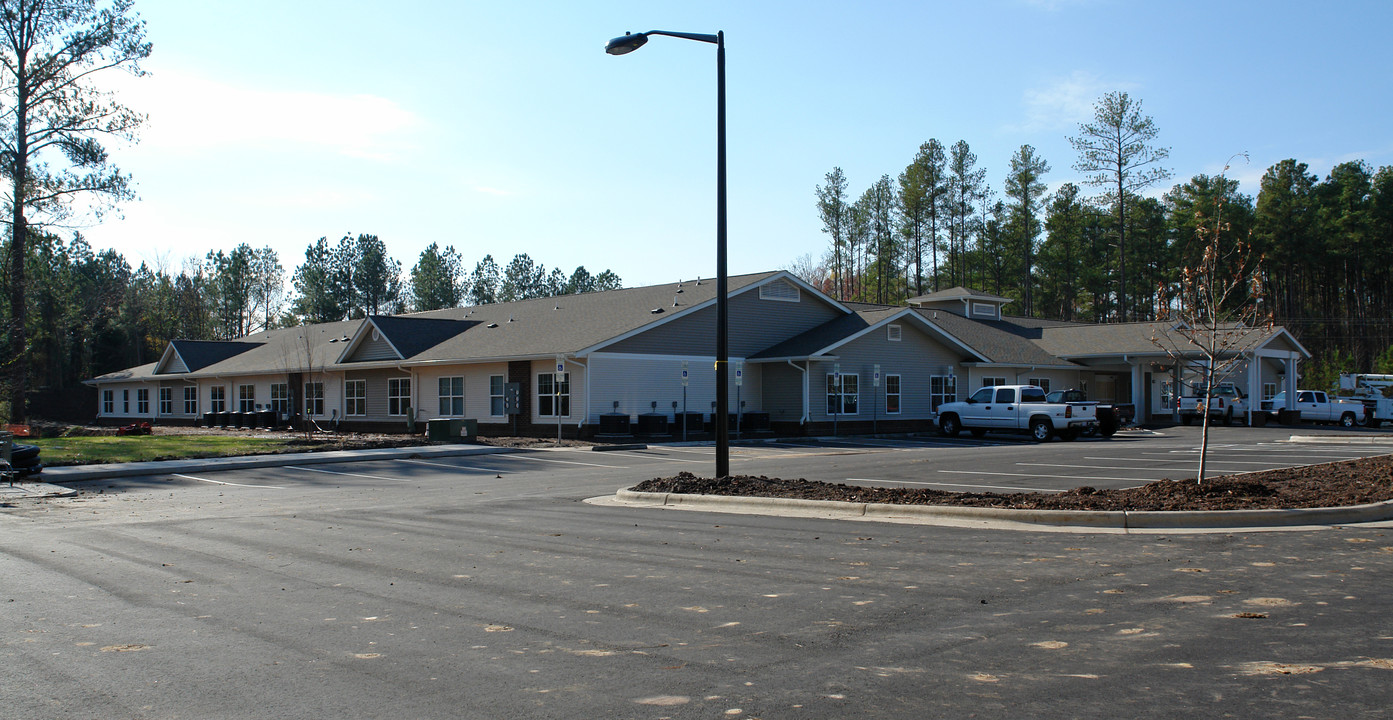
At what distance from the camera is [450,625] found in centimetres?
696

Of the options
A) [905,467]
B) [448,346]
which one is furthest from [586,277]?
[905,467]

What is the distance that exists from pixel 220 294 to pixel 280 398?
45.9m

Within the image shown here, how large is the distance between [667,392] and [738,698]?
29.5 meters

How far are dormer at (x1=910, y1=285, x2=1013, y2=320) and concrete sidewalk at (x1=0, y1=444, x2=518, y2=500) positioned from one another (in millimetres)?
29965

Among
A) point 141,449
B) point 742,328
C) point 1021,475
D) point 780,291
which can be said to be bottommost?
point 1021,475

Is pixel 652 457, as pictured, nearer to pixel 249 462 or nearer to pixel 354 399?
pixel 249 462

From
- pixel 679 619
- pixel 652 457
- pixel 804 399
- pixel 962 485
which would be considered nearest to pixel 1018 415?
pixel 804 399

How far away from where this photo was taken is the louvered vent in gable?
38.2 metres

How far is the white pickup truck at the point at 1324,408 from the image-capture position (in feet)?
145

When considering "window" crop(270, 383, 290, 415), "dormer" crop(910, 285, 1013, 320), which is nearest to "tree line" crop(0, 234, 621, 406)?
"window" crop(270, 383, 290, 415)

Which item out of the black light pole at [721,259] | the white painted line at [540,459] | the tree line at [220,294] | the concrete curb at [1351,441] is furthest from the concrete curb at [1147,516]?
the tree line at [220,294]

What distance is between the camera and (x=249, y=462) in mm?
24484

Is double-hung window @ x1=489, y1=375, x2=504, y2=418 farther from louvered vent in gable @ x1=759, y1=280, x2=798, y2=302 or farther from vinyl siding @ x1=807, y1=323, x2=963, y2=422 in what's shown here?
vinyl siding @ x1=807, y1=323, x2=963, y2=422

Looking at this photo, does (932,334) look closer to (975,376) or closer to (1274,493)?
(975,376)
